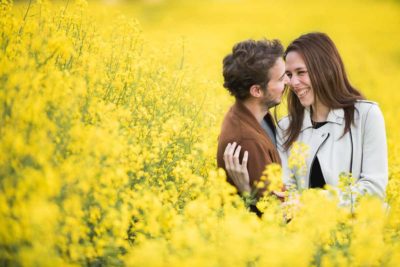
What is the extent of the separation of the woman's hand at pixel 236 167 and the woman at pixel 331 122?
61cm

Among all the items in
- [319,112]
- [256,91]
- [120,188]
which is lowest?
[120,188]

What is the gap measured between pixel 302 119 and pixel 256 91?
823 millimetres

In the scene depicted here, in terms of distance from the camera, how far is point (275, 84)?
394 centimetres

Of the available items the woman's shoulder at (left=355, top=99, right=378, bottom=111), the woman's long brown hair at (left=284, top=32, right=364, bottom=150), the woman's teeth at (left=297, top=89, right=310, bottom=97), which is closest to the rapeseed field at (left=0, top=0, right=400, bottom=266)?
the woman's shoulder at (left=355, top=99, right=378, bottom=111)

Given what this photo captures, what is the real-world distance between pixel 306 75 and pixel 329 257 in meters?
1.90

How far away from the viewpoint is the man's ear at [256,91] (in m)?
3.89

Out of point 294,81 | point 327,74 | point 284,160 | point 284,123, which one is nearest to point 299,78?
point 294,81

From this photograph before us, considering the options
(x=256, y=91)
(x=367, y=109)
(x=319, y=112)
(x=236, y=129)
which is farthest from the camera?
(x=319, y=112)

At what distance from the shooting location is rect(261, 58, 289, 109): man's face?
3.92 m

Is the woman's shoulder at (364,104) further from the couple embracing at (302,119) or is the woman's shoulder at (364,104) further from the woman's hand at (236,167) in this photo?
the woman's hand at (236,167)

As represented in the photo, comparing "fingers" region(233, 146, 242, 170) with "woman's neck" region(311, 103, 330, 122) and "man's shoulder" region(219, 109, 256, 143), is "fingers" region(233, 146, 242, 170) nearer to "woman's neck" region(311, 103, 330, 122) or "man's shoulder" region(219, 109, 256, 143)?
"man's shoulder" region(219, 109, 256, 143)

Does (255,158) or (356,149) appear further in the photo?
(356,149)

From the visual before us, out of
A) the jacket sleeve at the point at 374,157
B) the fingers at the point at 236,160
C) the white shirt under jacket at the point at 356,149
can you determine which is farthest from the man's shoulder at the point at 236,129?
the jacket sleeve at the point at 374,157

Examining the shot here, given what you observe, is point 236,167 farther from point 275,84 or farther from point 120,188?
point 120,188
